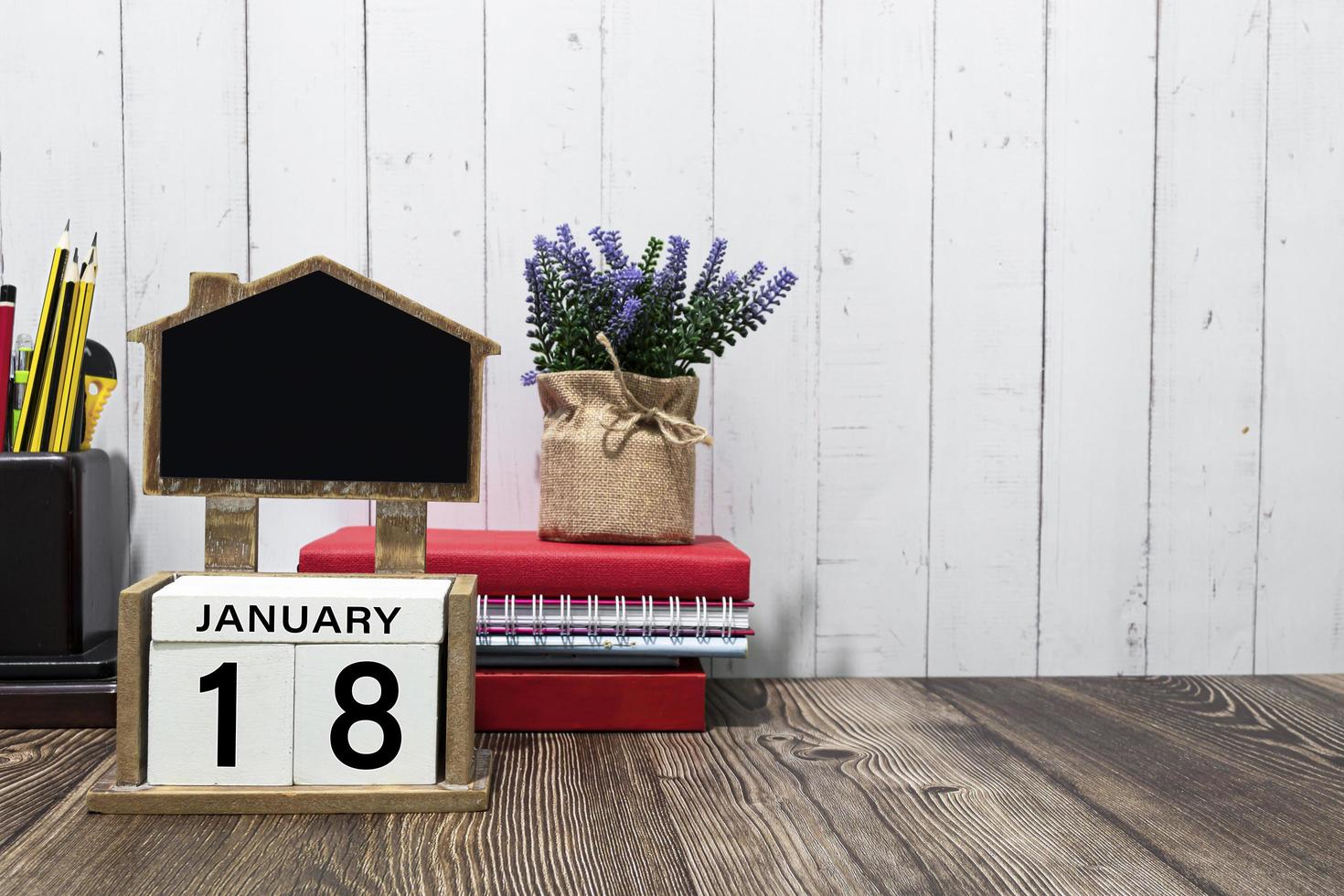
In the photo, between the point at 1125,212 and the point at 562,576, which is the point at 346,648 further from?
the point at 1125,212

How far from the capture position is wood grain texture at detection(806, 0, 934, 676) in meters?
Result: 1.12

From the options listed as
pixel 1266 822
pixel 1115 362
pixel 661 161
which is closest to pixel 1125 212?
pixel 1115 362

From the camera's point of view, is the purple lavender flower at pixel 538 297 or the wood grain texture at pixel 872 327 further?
the wood grain texture at pixel 872 327

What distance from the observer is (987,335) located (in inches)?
44.6

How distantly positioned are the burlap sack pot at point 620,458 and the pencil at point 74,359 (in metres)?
0.43

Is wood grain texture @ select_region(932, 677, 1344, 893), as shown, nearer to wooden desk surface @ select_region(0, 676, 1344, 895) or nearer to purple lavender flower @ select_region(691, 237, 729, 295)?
wooden desk surface @ select_region(0, 676, 1344, 895)

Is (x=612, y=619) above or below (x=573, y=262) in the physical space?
below

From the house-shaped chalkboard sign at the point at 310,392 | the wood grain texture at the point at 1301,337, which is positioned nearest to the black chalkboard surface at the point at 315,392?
the house-shaped chalkboard sign at the point at 310,392

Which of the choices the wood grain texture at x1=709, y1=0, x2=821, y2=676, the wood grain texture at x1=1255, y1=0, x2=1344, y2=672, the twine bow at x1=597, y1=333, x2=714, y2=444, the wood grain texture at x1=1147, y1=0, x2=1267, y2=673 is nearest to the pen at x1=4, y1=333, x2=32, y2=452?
the twine bow at x1=597, y1=333, x2=714, y2=444

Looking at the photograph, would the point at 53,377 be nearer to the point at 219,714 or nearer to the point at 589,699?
the point at 219,714

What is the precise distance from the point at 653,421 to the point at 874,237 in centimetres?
36

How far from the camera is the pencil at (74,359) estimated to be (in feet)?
3.01

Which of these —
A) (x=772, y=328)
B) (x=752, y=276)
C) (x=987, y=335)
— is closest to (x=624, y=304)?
(x=752, y=276)

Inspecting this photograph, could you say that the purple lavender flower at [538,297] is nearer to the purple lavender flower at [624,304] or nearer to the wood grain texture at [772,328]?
the purple lavender flower at [624,304]
